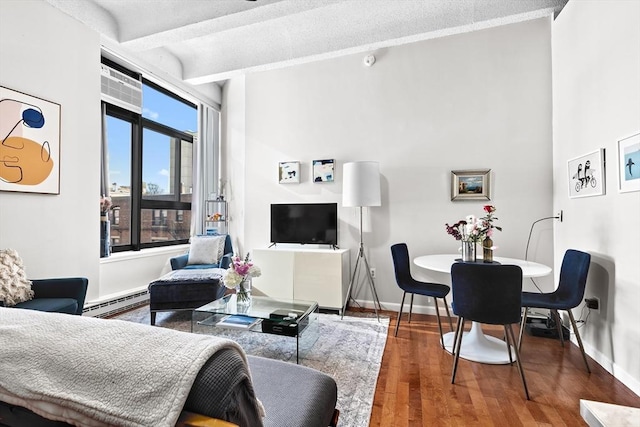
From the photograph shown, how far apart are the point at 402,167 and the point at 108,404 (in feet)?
11.6

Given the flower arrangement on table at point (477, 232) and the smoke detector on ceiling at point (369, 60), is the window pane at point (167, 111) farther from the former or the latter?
the flower arrangement on table at point (477, 232)

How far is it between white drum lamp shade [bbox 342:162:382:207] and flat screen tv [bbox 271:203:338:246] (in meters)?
0.48

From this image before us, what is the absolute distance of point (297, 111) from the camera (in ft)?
13.9

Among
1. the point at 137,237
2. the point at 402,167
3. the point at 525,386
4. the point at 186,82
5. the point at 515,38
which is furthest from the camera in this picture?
the point at 186,82

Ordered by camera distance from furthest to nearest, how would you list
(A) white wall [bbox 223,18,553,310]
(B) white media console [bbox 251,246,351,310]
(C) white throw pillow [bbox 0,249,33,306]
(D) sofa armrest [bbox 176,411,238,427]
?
(B) white media console [bbox 251,246,351,310] < (A) white wall [bbox 223,18,553,310] < (C) white throw pillow [bbox 0,249,33,306] < (D) sofa armrest [bbox 176,411,238,427]

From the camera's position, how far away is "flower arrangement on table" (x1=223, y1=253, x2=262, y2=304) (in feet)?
8.79

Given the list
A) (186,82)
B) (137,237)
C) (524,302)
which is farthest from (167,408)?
(186,82)

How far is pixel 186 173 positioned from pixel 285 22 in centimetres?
263

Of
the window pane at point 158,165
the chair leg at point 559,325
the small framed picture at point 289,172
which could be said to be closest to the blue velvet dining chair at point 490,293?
the chair leg at point 559,325

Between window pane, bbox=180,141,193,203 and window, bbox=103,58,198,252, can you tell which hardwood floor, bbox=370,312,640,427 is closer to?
window, bbox=103,58,198,252

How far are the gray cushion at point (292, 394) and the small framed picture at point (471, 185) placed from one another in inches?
112

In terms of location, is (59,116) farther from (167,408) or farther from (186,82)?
(167,408)

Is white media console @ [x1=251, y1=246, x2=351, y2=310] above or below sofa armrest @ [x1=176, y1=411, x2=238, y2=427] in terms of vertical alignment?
below

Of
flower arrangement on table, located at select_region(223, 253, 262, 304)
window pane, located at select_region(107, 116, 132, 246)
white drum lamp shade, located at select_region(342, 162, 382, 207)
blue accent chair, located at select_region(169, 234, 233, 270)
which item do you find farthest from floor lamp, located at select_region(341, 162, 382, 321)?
window pane, located at select_region(107, 116, 132, 246)
